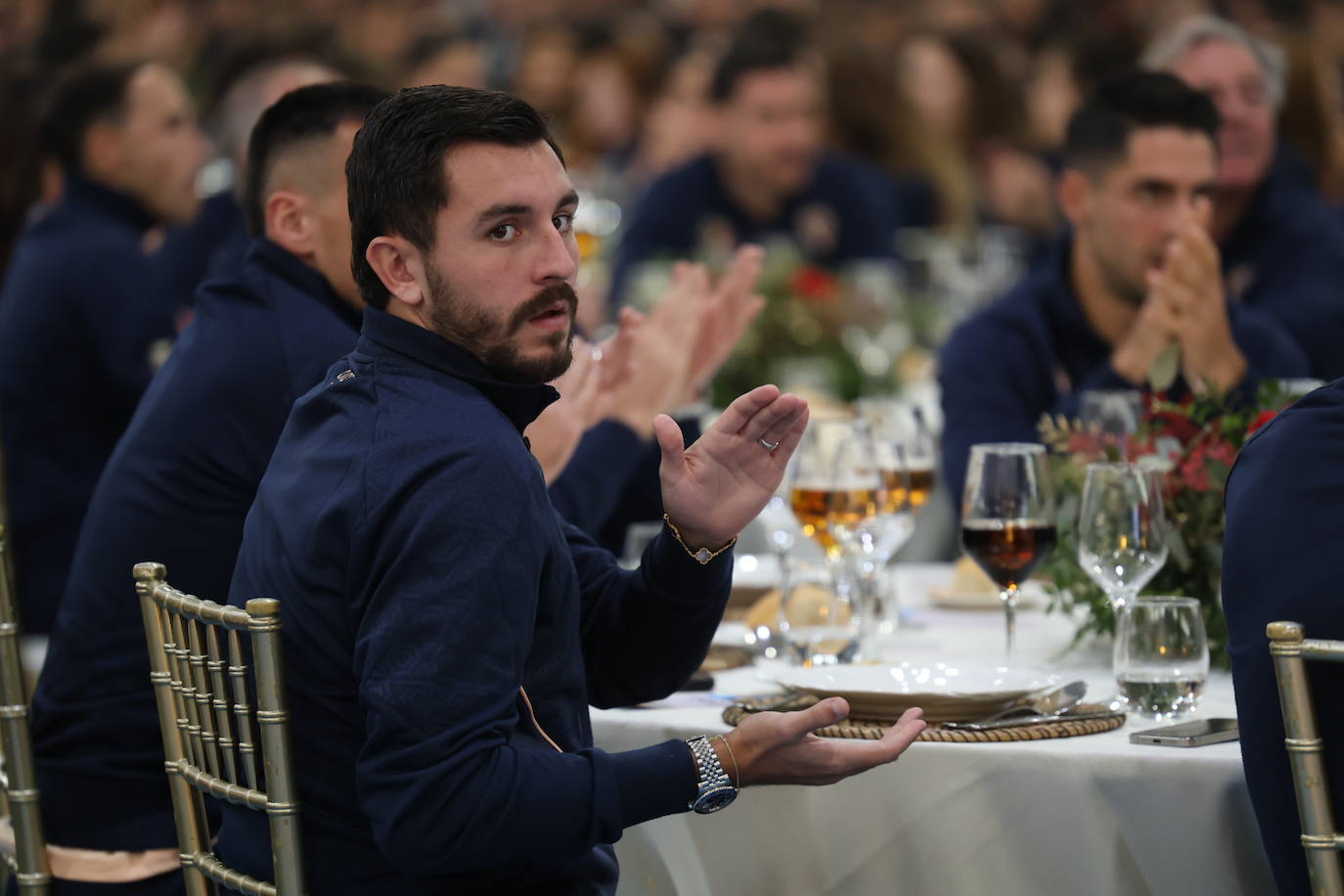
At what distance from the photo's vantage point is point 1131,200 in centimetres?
341

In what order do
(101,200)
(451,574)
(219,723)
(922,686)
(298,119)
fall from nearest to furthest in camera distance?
(451,574), (219,723), (922,686), (298,119), (101,200)

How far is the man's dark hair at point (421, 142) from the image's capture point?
1.52 m

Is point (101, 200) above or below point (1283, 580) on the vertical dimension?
above

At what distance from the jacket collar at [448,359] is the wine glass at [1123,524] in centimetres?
71

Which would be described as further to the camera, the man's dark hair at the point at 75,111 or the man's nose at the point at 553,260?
the man's dark hair at the point at 75,111

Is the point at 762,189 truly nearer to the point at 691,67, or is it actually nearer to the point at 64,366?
the point at 691,67

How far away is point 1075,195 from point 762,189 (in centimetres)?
269

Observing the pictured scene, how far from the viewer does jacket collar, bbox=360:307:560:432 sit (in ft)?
5.06

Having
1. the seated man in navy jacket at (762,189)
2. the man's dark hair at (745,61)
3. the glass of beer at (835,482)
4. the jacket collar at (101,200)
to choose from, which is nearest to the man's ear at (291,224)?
the glass of beer at (835,482)

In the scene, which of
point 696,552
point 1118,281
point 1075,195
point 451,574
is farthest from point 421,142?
point 1075,195

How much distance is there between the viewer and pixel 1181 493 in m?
2.14

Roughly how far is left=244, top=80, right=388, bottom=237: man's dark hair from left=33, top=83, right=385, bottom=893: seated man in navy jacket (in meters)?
0.24

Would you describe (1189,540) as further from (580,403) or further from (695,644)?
(580,403)

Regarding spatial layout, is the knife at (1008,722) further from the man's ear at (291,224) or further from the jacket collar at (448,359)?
the man's ear at (291,224)
